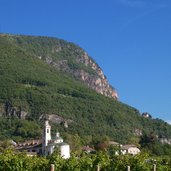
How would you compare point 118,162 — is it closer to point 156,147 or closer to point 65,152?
point 65,152

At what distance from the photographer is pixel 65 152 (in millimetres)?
104688

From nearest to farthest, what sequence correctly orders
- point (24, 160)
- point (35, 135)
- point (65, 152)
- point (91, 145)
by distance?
point (24, 160) → point (65, 152) → point (91, 145) → point (35, 135)

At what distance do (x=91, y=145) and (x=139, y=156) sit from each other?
95.4 metres

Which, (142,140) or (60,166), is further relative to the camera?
(142,140)

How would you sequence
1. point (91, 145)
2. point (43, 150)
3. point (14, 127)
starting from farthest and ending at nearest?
1. point (14, 127)
2. point (91, 145)
3. point (43, 150)

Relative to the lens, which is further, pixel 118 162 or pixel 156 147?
pixel 156 147

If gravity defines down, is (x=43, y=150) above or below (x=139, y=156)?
above

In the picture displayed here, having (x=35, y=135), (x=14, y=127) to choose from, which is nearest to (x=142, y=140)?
(x=35, y=135)

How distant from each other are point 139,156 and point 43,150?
2966 inches

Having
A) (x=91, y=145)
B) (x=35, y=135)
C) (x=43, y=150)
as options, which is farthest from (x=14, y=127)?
(x=43, y=150)

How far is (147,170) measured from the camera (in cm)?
4778

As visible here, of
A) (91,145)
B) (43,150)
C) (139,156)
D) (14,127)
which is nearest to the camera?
(139,156)

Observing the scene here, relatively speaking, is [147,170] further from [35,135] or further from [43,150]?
[35,135]

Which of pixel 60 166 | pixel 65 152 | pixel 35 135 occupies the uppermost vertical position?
pixel 35 135
